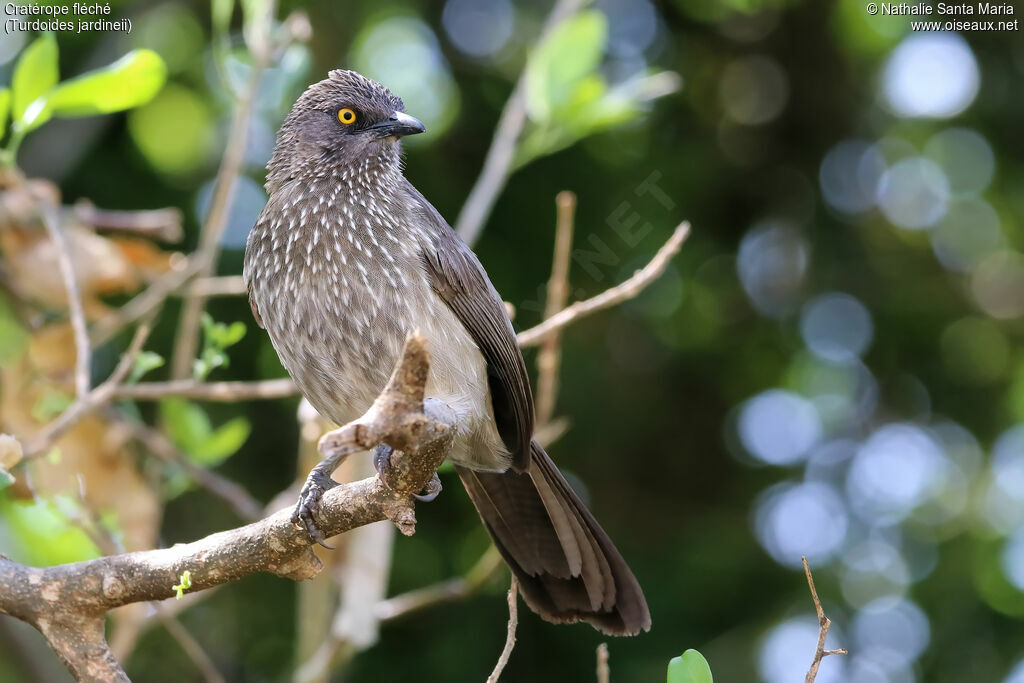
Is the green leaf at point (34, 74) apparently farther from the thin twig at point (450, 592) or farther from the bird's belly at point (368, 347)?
the thin twig at point (450, 592)

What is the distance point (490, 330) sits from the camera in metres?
3.13

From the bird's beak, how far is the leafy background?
114 cm

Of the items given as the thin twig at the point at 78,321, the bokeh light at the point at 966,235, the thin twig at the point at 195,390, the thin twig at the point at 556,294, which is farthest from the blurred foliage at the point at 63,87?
the bokeh light at the point at 966,235

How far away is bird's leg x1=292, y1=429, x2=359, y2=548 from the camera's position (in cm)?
202

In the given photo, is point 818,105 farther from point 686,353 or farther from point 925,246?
point 686,353

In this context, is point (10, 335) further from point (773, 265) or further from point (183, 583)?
point (773, 265)

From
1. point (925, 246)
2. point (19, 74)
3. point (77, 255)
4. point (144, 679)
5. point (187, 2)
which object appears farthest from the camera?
point (925, 246)

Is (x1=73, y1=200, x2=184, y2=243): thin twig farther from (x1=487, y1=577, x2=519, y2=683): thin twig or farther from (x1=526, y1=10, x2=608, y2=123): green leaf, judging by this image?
(x1=487, y1=577, x2=519, y2=683): thin twig

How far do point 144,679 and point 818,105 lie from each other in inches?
175

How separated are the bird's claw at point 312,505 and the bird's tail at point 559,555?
69cm

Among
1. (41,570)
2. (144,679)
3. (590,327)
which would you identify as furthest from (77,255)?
(590,327)

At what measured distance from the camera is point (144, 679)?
5.00m

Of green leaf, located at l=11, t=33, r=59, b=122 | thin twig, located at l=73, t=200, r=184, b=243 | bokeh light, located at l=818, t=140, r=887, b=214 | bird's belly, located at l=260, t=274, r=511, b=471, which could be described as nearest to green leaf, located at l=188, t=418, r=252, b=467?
bird's belly, located at l=260, t=274, r=511, b=471

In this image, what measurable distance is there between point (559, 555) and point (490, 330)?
72 cm
